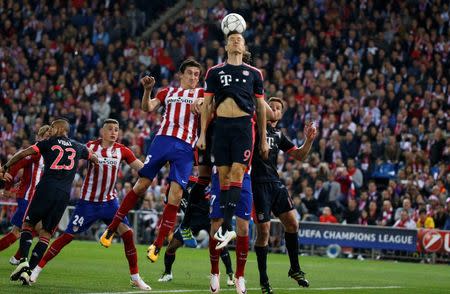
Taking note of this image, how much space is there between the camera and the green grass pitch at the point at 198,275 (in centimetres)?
1329

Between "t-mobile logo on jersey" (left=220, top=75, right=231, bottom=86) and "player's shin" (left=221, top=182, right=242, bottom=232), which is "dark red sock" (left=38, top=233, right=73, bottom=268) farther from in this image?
"t-mobile logo on jersey" (left=220, top=75, right=231, bottom=86)

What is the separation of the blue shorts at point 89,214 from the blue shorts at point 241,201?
1.94m

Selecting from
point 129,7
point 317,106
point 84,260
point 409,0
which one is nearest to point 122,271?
point 84,260

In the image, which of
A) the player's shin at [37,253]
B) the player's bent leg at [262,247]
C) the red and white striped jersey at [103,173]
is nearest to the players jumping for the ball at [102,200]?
the red and white striped jersey at [103,173]

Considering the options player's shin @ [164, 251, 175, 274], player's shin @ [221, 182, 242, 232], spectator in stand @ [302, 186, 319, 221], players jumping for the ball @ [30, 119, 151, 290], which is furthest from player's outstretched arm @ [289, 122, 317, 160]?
spectator in stand @ [302, 186, 319, 221]

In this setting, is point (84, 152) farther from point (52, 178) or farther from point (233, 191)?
point (233, 191)

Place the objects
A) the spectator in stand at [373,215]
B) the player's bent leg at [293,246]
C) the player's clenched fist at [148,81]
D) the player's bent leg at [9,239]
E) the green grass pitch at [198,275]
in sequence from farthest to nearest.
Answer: the spectator in stand at [373,215] → the player's bent leg at [9,239] → the player's bent leg at [293,246] → the green grass pitch at [198,275] → the player's clenched fist at [148,81]

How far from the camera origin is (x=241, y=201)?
39.5ft

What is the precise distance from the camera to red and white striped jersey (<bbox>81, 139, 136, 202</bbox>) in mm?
13859

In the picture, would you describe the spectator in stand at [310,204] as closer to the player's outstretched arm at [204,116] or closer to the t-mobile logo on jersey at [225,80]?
the player's outstretched arm at [204,116]

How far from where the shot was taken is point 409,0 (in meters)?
31.8

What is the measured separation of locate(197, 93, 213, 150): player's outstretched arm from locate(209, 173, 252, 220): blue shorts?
459 mm

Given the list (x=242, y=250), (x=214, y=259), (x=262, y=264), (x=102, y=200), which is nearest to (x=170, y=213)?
(x=102, y=200)

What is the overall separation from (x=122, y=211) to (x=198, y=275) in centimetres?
328
